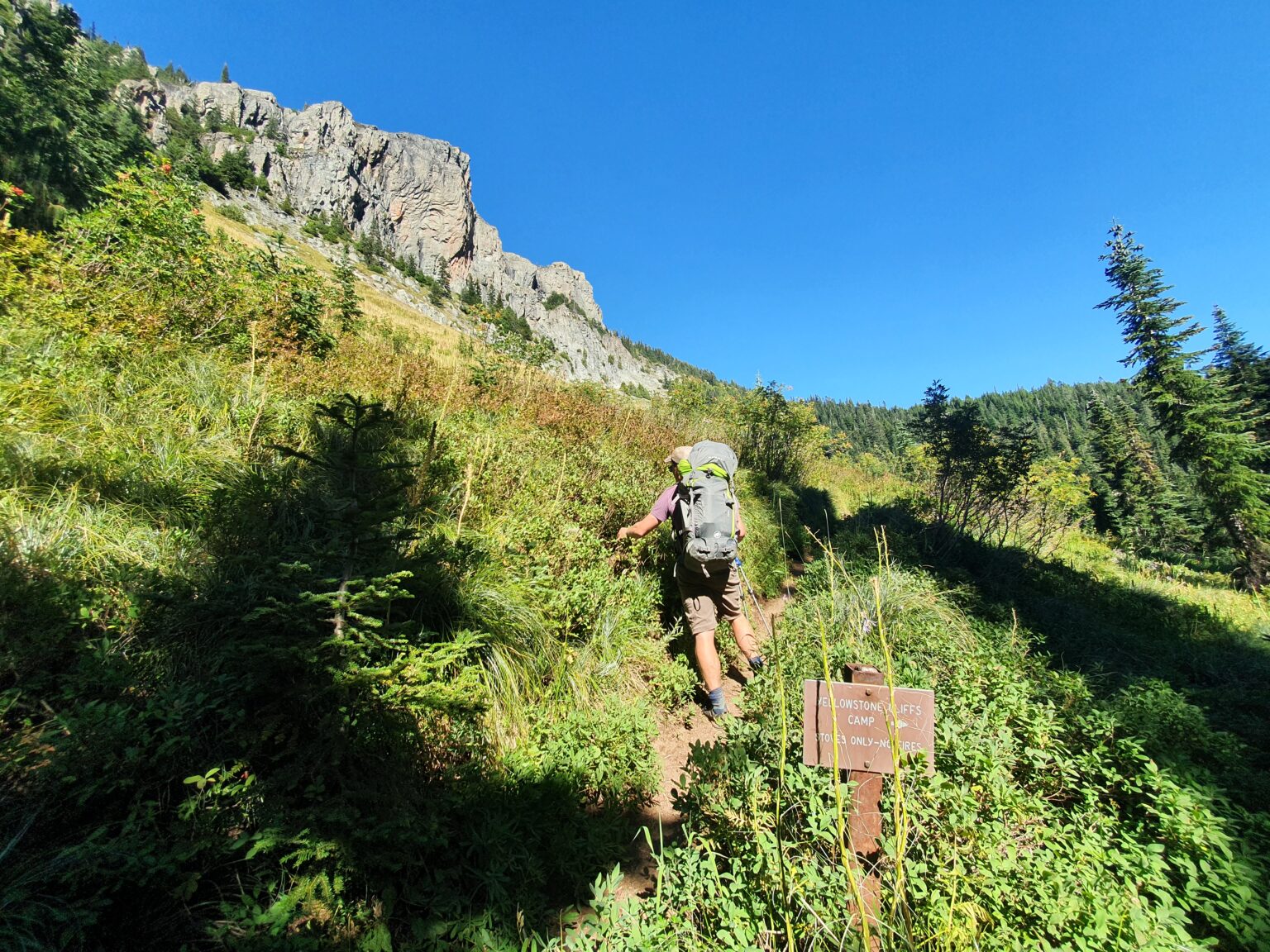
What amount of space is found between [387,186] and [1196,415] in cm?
12724

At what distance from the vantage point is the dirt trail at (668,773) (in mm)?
2332

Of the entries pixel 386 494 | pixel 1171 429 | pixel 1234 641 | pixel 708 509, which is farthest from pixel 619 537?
pixel 1171 429

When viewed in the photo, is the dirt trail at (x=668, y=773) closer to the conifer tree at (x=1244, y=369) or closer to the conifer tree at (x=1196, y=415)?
the conifer tree at (x=1196, y=415)

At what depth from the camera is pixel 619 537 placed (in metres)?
4.20

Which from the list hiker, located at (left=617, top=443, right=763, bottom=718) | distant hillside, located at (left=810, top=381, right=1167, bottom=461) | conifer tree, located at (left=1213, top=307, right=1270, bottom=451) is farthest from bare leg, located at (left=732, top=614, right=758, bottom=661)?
distant hillside, located at (left=810, top=381, right=1167, bottom=461)

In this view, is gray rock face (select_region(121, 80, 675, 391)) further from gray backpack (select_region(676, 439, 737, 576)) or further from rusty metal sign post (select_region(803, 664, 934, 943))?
rusty metal sign post (select_region(803, 664, 934, 943))

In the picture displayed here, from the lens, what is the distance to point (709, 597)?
4105mm

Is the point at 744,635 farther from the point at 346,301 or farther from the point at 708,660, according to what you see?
the point at 346,301

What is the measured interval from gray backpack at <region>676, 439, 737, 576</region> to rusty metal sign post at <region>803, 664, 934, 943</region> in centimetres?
181

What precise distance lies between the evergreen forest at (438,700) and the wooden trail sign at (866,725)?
26 centimetres

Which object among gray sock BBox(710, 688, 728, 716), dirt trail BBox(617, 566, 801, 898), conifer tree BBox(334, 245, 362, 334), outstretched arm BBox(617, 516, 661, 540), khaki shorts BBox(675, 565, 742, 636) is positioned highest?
conifer tree BBox(334, 245, 362, 334)

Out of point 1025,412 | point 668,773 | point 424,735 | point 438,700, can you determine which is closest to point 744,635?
point 668,773

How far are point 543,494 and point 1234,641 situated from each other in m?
8.46

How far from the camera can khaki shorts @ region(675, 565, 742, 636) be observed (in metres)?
3.96
